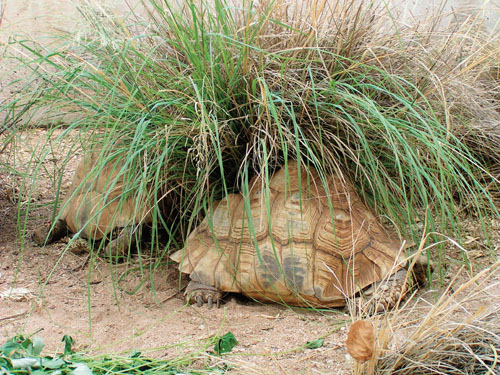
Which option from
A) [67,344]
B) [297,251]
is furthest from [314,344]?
[67,344]

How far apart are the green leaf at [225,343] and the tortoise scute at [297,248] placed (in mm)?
331

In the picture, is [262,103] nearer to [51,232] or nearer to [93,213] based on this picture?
[93,213]

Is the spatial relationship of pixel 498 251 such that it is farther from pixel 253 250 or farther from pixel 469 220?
pixel 253 250

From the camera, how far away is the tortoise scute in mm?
2293

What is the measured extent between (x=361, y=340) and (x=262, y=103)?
91cm

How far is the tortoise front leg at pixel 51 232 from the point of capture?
2.83 m

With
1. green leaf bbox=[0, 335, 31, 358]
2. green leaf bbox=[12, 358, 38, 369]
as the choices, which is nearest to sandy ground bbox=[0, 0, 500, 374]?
green leaf bbox=[0, 335, 31, 358]

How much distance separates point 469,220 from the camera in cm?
292

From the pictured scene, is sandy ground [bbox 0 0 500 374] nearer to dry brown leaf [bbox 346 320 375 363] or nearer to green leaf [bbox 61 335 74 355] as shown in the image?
green leaf [bbox 61 335 74 355]

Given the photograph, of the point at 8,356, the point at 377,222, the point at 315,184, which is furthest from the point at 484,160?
the point at 8,356

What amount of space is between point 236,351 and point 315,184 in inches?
27.5

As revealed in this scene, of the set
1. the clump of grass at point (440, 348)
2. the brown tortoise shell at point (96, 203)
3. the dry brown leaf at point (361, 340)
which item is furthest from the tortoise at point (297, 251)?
the dry brown leaf at point (361, 340)

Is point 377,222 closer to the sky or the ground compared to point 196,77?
closer to the ground

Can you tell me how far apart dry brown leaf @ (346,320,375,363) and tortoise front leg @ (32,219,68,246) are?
5.49 feet
